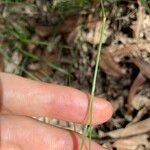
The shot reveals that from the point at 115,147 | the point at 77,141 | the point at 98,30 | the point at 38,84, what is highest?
the point at 98,30

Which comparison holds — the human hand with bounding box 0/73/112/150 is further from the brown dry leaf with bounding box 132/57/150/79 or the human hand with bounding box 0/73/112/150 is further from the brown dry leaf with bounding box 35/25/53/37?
the brown dry leaf with bounding box 35/25/53/37

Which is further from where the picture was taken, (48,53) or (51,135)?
(48,53)

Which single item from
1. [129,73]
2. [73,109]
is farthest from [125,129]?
[73,109]

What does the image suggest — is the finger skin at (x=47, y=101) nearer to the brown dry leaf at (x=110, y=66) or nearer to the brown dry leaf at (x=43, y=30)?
the brown dry leaf at (x=110, y=66)

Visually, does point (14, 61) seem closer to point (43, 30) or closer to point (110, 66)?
point (43, 30)

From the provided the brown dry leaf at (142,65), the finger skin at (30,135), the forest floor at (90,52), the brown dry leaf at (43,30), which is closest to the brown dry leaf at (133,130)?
the forest floor at (90,52)

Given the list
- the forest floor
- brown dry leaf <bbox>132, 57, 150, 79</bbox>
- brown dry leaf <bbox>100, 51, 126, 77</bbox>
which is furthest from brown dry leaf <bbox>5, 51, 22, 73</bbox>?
brown dry leaf <bbox>132, 57, 150, 79</bbox>

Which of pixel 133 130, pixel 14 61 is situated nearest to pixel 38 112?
pixel 133 130

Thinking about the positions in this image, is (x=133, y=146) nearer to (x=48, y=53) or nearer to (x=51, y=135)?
(x=51, y=135)
